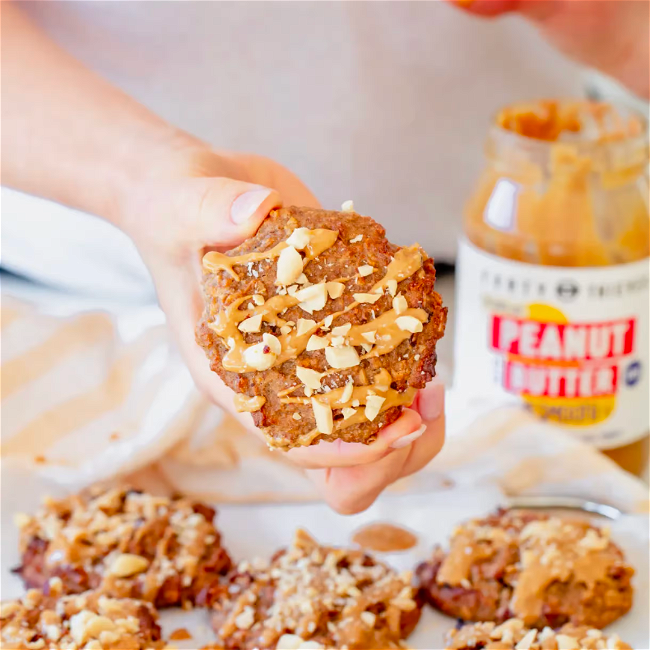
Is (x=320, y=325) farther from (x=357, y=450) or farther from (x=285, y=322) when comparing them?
(x=357, y=450)

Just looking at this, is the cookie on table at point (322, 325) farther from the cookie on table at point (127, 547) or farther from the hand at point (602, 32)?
the hand at point (602, 32)

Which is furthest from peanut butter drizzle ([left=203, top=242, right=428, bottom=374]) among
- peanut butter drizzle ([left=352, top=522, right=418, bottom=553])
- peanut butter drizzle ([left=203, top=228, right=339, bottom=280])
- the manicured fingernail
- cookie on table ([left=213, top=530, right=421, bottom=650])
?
peanut butter drizzle ([left=352, top=522, right=418, bottom=553])

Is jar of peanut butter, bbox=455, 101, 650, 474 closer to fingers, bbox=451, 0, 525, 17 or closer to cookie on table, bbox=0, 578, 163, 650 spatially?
fingers, bbox=451, 0, 525, 17

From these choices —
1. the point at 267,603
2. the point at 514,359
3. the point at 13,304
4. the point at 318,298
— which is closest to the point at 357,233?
the point at 318,298

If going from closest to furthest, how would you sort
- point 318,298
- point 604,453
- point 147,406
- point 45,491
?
point 318,298 < point 45,491 < point 147,406 < point 604,453

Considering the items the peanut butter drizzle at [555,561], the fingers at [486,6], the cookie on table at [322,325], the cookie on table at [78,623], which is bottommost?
the cookie on table at [78,623]

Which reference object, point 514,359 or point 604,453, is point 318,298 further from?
point 604,453

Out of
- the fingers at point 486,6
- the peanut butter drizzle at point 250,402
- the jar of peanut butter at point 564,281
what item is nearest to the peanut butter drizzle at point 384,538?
the jar of peanut butter at point 564,281
